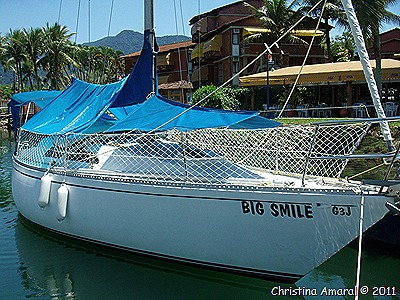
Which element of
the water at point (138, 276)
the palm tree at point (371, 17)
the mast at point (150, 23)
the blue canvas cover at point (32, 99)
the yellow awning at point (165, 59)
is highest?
the yellow awning at point (165, 59)

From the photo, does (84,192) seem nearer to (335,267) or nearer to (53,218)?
(53,218)

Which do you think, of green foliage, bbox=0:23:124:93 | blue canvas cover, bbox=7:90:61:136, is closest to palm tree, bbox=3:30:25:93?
green foliage, bbox=0:23:124:93

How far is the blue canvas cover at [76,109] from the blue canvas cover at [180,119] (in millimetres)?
834

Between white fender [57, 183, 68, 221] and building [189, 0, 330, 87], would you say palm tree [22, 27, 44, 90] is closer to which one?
building [189, 0, 330, 87]

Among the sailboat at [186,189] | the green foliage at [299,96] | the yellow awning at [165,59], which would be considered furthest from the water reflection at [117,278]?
the yellow awning at [165,59]

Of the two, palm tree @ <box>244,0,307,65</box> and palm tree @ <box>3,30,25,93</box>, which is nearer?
palm tree @ <box>244,0,307,65</box>

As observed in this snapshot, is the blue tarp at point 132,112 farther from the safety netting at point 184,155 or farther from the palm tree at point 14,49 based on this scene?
the palm tree at point 14,49

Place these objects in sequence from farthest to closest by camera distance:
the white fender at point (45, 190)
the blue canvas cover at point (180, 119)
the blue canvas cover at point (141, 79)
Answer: the blue canvas cover at point (141, 79) → the white fender at point (45, 190) → the blue canvas cover at point (180, 119)

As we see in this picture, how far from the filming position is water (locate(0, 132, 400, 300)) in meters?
6.89

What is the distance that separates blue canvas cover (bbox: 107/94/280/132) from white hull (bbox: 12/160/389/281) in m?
1.01

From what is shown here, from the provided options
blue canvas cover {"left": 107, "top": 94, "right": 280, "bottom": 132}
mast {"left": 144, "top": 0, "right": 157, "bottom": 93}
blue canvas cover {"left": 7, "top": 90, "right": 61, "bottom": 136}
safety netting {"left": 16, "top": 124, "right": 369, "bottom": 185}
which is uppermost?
mast {"left": 144, "top": 0, "right": 157, "bottom": 93}

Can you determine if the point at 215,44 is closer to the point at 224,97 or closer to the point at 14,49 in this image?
the point at 224,97

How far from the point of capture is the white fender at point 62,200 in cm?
805

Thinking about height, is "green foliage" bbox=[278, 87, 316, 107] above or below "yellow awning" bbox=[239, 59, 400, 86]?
below
